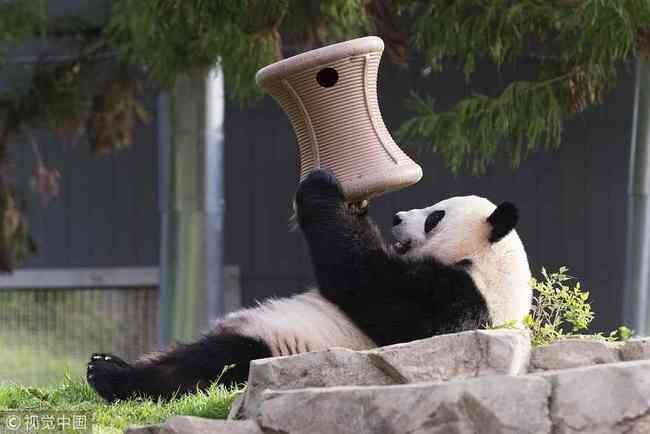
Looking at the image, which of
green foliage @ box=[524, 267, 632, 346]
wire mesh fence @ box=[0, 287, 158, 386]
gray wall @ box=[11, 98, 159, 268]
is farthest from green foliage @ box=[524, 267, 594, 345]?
gray wall @ box=[11, 98, 159, 268]

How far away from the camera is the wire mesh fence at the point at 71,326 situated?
10.6 m

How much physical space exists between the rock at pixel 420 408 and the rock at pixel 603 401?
0.14 feet

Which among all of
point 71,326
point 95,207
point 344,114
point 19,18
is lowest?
point 71,326

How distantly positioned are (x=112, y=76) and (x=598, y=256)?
4.36 m

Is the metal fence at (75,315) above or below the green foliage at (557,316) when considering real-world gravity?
below

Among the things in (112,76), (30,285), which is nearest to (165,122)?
(112,76)

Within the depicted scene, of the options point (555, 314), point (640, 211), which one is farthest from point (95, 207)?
point (555, 314)

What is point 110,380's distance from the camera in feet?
14.9

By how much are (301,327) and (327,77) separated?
98 centimetres

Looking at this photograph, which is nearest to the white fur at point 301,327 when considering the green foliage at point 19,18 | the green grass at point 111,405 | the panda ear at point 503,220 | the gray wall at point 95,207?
the green grass at point 111,405

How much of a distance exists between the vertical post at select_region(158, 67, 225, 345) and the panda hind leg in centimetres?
474

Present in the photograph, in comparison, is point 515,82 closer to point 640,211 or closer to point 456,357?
point 640,211

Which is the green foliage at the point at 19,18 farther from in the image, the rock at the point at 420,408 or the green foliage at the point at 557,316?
the rock at the point at 420,408

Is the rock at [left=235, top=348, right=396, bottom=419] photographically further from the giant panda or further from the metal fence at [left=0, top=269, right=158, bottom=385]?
the metal fence at [left=0, top=269, right=158, bottom=385]
